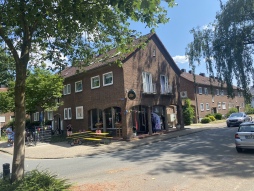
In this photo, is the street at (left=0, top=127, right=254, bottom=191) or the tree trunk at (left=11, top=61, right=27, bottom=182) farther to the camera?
the street at (left=0, top=127, right=254, bottom=191)

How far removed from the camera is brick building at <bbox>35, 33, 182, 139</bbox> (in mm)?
19672

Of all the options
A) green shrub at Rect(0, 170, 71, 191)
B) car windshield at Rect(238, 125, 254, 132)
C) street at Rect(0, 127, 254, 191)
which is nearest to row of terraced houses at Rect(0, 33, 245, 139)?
street at Rect(0, 127, 254, 191)

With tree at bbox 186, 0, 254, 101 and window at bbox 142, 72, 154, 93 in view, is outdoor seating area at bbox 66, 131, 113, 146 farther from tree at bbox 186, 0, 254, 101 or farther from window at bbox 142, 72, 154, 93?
tree at bbox 186, 0, 254, 101

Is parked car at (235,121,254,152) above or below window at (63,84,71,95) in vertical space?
below

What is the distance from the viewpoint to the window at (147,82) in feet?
71.0

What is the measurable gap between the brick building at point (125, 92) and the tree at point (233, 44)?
4.98 metres

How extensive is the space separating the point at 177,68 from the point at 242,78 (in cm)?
842

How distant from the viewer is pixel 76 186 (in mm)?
6953

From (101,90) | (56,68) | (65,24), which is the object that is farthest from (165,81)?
(65,24)

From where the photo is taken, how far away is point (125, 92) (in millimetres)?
19234

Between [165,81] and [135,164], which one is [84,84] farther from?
[135,164]

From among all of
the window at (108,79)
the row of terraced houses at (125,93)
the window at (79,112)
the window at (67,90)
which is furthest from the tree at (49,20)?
the window at (67,90)

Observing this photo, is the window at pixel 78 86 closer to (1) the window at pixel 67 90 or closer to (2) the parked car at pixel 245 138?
(1) the window at pixel 67 90

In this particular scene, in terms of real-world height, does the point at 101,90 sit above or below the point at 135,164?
above
